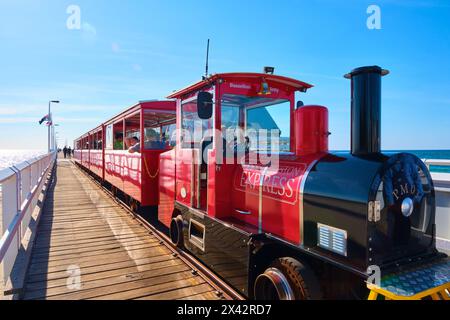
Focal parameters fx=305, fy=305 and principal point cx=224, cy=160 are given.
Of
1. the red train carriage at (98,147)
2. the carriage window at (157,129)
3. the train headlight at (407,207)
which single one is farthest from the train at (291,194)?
the red train carriage at (98,147)

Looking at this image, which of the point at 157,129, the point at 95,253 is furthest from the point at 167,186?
the point at 157,129

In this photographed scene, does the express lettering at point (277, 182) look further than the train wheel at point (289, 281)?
Yes

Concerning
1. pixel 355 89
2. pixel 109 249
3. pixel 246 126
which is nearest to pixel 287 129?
pixel 246 126

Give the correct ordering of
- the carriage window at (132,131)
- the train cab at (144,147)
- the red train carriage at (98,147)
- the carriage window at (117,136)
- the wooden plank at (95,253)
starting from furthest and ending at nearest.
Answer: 1. the red train carriage at (98,147)
2. the carriage window at (117,136)
3. the carriage window at (132,131)
4. the train cab at (144,147)
5. the wooden plank at (95,253)

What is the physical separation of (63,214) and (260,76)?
6144mm

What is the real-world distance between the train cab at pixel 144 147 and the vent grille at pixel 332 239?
3.83 meters

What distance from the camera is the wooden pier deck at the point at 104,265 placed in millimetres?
3480

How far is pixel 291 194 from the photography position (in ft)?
8.99

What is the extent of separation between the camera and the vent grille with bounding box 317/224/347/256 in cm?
225

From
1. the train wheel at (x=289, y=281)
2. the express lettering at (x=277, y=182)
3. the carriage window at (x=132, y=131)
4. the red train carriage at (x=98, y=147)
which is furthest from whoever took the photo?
the red train carriage at (x=98, y=147)

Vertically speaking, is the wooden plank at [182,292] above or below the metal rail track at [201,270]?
below

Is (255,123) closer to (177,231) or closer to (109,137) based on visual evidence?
(177,231)

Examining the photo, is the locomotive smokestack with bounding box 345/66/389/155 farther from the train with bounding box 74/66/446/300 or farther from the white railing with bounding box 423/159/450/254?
the white railing with bounding box 423/159/450/254

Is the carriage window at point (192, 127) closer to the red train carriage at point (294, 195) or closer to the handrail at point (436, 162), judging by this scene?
the red train carriage at point (294, 195)
